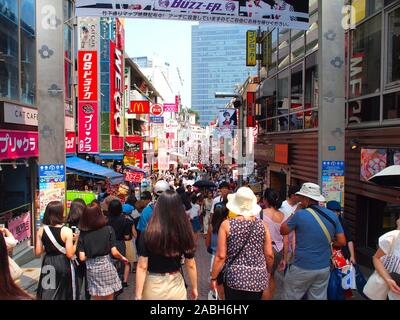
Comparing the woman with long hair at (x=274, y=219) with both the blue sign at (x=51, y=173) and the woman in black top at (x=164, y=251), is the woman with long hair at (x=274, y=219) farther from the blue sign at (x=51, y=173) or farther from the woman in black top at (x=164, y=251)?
the blue sign at (x=51, y=173)

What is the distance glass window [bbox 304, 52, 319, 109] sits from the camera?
13.9 metres

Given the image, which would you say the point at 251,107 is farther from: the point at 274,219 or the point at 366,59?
the point at 274,219

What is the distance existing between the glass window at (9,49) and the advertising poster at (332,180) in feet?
23.0

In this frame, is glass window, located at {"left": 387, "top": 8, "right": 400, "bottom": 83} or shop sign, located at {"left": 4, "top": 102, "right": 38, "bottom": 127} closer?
glass window, located at {"left": 387, "top": 8, "right": 400, "bottom": 83}

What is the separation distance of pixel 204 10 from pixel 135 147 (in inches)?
1047

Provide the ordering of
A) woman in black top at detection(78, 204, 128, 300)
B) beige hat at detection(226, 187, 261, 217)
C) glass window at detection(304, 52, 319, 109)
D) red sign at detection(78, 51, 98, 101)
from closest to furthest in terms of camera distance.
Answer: beige hat at detection(226, 187, 261, 217)
woman in black top at detection(78, 204, 128, 300)
glass window at detection(304, 52, 319, 109)
red sign at detection(78, 51, 98, 101)

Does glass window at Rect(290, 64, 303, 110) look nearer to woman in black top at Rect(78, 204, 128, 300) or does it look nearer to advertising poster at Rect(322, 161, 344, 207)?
advertising poster at Rect(322, 161, 344, 207)

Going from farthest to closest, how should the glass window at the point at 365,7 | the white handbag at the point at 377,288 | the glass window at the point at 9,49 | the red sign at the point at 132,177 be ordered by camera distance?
the red sign at the point at 132,177, the glass window at the point at 9,49, the glass window at the point at 365,7, the white handbag at the point at 377,288

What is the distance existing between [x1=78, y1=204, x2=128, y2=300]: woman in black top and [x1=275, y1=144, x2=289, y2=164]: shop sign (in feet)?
39.1

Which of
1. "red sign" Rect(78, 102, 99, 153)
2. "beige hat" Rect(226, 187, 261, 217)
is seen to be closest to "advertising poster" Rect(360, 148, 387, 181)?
"beige hat" Rect(226, 187, 261, 217)

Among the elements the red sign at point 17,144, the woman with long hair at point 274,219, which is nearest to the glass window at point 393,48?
the woman with long hair at point 274,219

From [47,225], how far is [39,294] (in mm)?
821

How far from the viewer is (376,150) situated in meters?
9.24

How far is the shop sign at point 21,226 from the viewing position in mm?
10337
